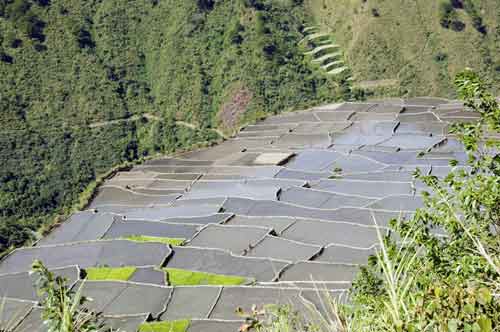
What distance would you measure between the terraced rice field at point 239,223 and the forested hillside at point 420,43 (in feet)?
34.9

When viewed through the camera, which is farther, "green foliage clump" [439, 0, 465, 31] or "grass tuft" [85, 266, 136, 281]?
"green foliage clump" [439, 0, 465, 31]

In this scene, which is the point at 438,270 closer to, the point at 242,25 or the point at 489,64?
the point at 489,64

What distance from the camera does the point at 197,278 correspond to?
49.0 ft

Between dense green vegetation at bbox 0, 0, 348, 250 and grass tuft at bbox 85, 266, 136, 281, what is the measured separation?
46.1ft

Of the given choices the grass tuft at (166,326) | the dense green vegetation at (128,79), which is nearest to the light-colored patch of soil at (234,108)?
the dense green vegetation at (128,79)

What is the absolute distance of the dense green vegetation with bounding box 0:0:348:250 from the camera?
111ft

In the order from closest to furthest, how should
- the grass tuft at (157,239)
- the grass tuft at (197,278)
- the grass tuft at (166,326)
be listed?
the grass tuft at (166,326), the grass tuft at (197,278), the grass tuft at (157,239)

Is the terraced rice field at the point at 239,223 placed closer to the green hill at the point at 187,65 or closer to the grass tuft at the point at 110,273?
the grass tuft at the point at 110,273

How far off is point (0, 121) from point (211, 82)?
42.6ft

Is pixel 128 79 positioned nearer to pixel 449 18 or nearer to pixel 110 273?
pixel 449 18

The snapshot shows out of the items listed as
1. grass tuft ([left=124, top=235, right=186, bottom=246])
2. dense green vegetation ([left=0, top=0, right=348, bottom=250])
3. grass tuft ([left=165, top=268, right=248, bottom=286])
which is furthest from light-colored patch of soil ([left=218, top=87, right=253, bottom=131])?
grass tuft ([left=165, top=268, right=248, bottom=286])

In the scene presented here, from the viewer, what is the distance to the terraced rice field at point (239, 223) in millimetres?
13703

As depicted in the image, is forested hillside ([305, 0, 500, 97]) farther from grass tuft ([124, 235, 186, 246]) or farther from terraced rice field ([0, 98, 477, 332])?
grass tuft ([124, 235, 186, 246])

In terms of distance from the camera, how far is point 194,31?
4266 cm
